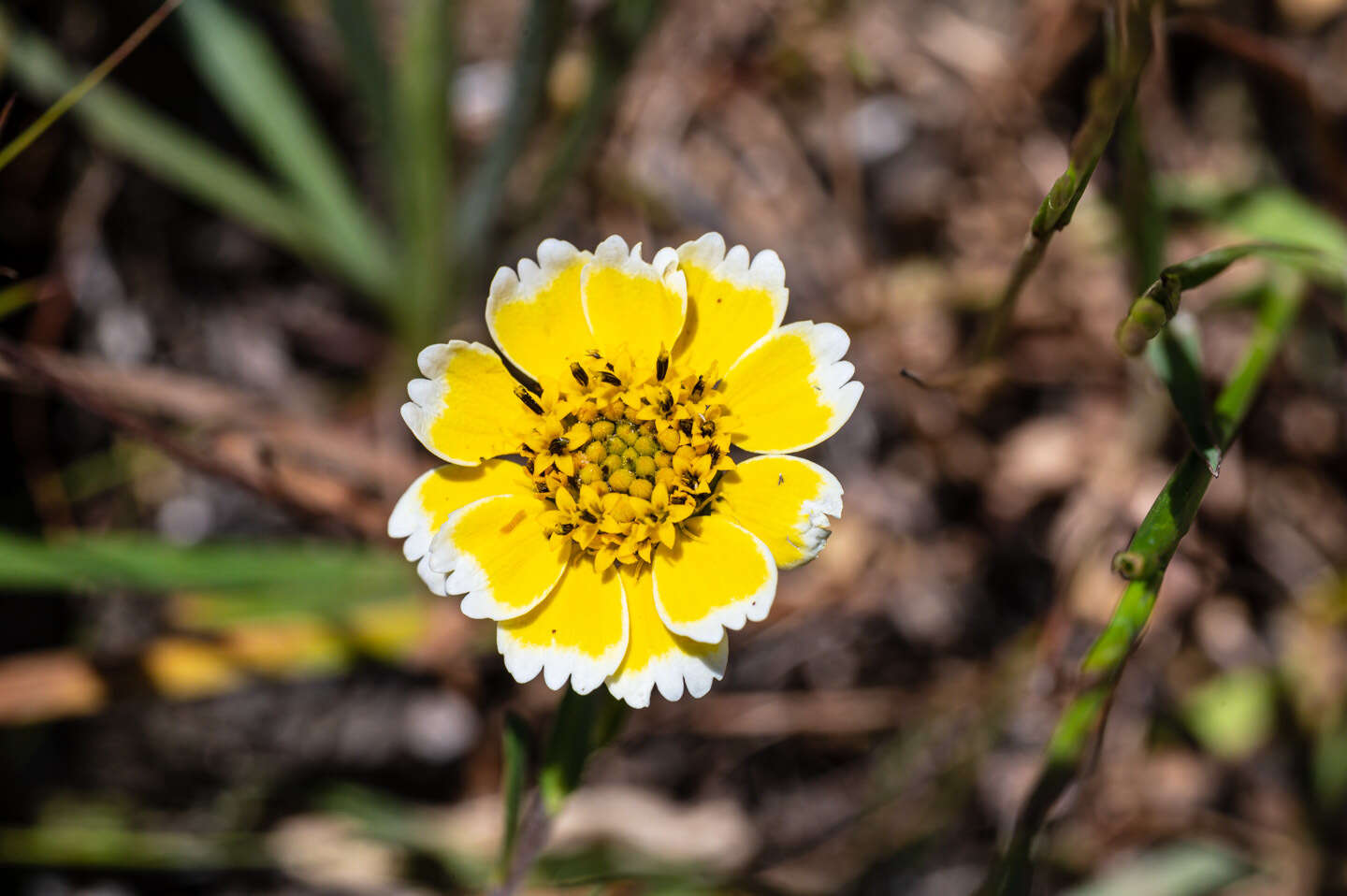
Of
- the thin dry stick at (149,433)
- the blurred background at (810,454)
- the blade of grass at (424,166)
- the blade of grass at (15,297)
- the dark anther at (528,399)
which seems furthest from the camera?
the blurred background at (810,454)

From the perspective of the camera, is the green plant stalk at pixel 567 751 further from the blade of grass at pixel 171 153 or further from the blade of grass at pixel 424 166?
the blade of grass at pixel 171 153

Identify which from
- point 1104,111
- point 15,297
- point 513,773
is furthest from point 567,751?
point 15,297

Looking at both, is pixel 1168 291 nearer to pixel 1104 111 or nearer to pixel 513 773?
pixel 1104 111

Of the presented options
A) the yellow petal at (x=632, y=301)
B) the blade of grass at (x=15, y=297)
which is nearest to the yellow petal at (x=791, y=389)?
the yellow petal at (x=632, y=301)

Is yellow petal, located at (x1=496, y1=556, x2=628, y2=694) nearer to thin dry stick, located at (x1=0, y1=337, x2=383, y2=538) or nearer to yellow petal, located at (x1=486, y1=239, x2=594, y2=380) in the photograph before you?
yellow petal, located at (x1=486, y1=239, x2=594, y2=380)

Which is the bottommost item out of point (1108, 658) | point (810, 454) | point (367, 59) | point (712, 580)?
point (1108, 658)

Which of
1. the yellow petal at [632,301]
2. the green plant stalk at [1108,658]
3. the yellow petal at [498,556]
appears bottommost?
the green plant stalk at [1108,658]
